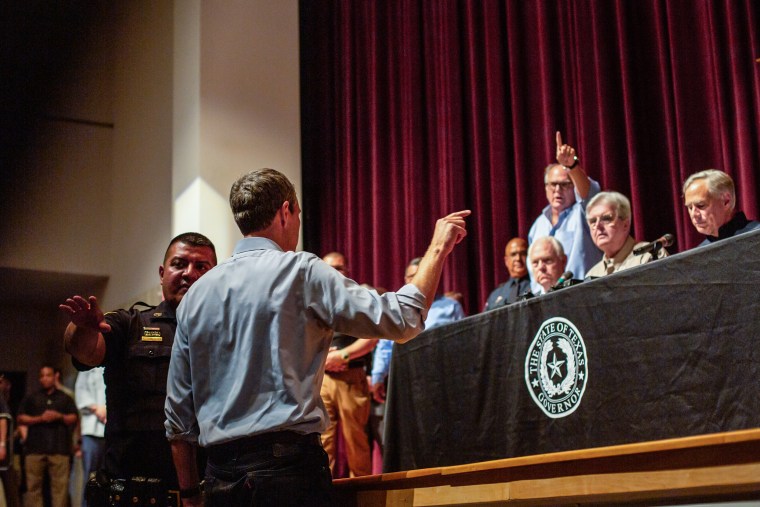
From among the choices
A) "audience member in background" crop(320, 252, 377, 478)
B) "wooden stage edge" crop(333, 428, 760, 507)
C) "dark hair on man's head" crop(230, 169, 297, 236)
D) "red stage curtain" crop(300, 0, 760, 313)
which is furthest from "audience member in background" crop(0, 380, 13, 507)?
"red stage curtain" crop(300, 0, 760, 313)

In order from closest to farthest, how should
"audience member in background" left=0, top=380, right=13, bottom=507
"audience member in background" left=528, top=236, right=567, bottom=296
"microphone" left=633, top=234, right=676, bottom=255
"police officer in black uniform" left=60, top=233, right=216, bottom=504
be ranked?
"police officer in black uniform" left=60, top=233, right=216, bottom=504
"microphone" left=633, top=234, right=676, bottom=255
"audience member in background" left=528, top=236, right=567, bottom=296
"audience member in background" left=0, top=380, right=13, bottom=507

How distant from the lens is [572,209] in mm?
4199

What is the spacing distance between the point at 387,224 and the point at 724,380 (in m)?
4.45

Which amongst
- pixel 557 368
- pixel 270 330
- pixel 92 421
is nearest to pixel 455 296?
pixel 557 368

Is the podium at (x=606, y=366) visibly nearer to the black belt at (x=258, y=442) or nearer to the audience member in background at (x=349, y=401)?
the black belt at (x=258, y=442)

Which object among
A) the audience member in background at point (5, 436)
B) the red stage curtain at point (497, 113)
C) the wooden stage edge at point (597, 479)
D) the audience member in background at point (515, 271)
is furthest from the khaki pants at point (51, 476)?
the wooden stage edge at point (597, 479)

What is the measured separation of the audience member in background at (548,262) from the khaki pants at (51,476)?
4935 millimetres

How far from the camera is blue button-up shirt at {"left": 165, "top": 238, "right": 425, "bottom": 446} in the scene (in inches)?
71.6

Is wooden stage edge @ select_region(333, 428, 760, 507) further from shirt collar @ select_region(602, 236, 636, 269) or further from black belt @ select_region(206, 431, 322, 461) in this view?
shirt collar @ select_region(602, 236, 636, 269)

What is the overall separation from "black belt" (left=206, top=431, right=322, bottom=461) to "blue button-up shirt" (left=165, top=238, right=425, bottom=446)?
20 millimetres

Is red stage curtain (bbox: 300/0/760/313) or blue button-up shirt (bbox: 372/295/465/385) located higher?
red stage curtain (bbox: 300/0/760/313)

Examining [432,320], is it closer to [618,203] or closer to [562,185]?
[562,185]

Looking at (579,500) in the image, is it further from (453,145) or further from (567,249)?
(453,145)

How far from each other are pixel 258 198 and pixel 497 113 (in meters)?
3.82
